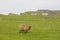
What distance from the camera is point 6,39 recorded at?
2250 centimetres

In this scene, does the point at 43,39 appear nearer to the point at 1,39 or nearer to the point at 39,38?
the point at 39,38

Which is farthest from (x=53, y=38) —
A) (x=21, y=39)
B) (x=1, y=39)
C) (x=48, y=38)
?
(x=1, y=39)

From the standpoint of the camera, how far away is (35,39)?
22547mm

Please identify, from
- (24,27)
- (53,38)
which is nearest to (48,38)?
(53,38)

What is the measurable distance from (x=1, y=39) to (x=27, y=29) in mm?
5104

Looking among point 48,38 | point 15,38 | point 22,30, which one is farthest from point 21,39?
point 22,30

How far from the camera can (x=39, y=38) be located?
23109 mm

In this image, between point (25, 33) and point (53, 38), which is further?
point (25, 33)

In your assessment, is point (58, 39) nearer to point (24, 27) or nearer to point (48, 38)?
point (48, 38)

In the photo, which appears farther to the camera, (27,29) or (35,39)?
(27,29)

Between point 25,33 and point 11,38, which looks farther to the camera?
point 25,33

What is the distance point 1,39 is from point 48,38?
4.42m

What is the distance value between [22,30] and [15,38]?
371cm

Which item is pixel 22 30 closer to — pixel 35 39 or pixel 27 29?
pixel 27 29
